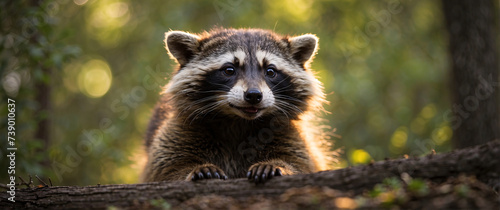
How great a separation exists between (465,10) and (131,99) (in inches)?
371

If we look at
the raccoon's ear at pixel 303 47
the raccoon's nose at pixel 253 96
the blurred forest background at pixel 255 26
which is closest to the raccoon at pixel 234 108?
the raccoon's nose at pixel 253 96

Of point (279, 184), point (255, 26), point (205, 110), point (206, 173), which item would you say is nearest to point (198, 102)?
point (205, 110)

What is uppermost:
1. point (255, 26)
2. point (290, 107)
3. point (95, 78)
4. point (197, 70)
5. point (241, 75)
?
point (255, 26)

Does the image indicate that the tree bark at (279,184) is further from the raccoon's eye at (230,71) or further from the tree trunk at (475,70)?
the tree trunk at (475,70)

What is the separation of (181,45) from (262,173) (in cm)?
277

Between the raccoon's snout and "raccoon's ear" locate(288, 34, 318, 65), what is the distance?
1425 millimetres

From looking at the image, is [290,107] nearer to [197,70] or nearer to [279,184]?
[197,70]

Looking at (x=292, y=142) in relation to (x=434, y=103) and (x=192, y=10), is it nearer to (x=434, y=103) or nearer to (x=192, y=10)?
(x=192, y=10)

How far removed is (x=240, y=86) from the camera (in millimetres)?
5238

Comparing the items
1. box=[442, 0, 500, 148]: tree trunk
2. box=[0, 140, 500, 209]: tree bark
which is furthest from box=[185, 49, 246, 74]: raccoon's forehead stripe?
box=[442, 0, 500, 148]: tree trunk

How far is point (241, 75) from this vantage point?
547 cm

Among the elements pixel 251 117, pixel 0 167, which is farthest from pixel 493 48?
pixel 0 167

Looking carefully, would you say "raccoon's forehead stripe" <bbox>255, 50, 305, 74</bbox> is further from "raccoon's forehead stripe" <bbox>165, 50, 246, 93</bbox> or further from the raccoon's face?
"raccoon's forehead stripe" <bbox>165, 50, 246, 93</bbox>

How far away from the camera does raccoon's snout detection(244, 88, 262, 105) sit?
505cm
